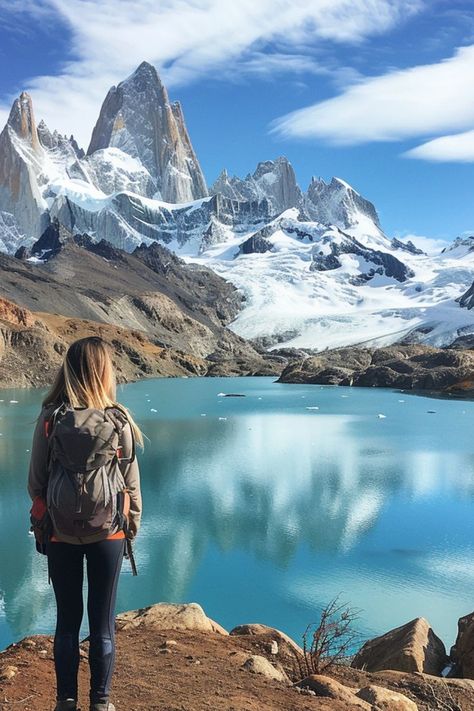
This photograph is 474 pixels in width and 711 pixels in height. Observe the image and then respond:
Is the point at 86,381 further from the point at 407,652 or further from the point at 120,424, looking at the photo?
the point at 407,652

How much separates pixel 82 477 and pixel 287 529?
44.8 feet

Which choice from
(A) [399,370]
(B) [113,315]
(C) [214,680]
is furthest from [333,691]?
(B) [113,315]

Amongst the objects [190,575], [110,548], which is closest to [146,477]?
[190,575]

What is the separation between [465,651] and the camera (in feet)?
25.8

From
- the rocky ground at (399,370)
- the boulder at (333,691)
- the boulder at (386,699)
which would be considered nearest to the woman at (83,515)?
the boulder at (333,691)

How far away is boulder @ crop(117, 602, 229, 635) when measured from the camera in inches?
300

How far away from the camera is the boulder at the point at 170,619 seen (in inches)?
300

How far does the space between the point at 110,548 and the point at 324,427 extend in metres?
37.9

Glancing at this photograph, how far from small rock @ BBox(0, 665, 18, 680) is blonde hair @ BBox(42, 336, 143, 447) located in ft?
7.45

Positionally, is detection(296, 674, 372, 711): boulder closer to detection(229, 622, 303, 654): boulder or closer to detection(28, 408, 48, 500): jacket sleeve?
detection(229, 622, 303, 654): boulder

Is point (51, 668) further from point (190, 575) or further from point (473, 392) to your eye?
point (473, 392)

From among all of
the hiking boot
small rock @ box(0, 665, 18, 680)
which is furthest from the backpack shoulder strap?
small rock @ box(0, 665, 18, 680)

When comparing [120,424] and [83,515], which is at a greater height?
[120,424]

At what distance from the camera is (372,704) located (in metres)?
5.34
